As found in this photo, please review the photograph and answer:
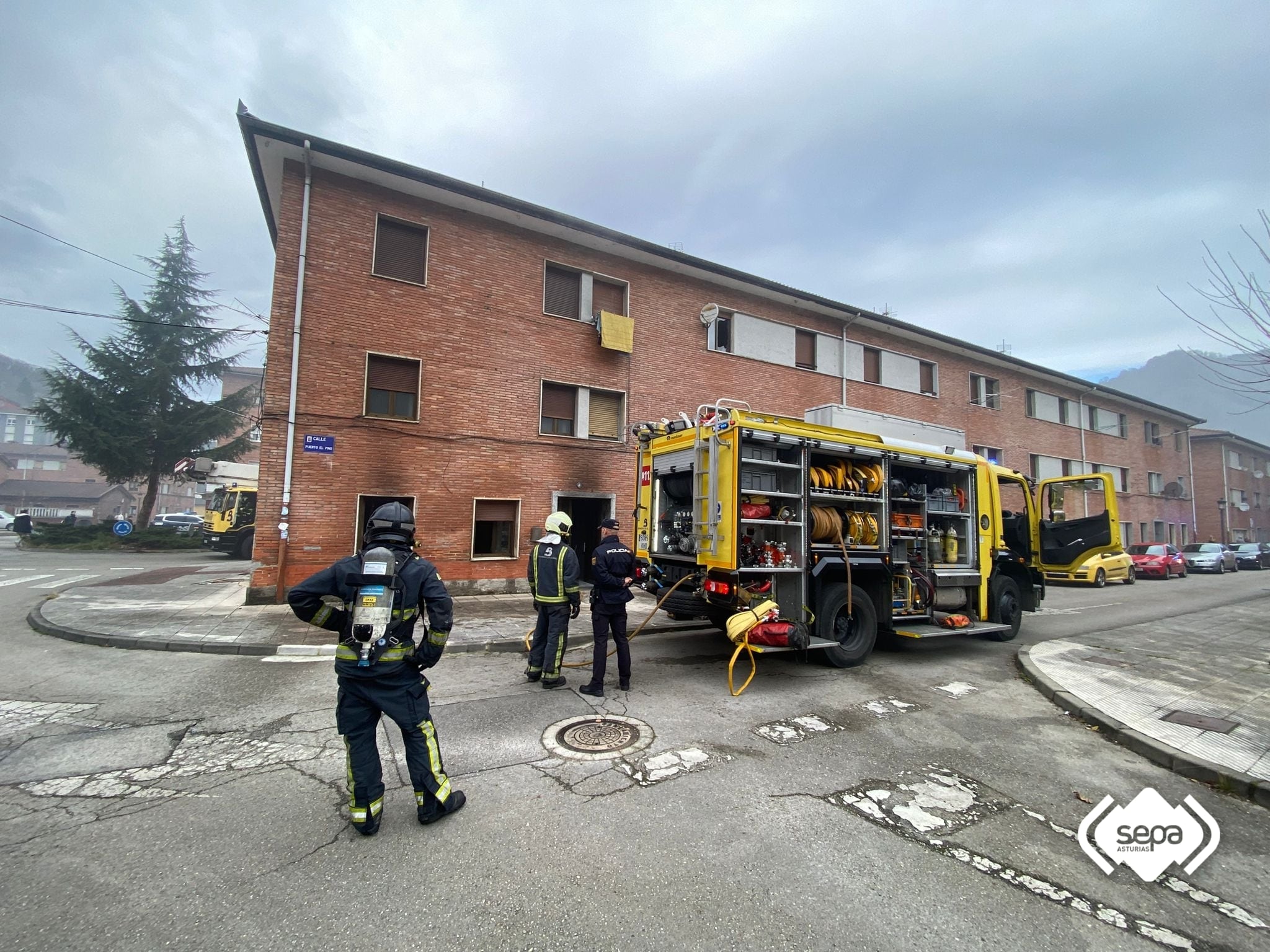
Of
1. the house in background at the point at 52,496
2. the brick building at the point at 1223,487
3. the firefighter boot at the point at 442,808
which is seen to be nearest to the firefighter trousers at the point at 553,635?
the firefighter boot at the point at 442,808

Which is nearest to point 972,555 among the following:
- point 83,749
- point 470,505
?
point 470,505

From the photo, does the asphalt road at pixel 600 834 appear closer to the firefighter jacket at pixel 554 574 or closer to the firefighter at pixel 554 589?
the firefighter at pixel 554 589

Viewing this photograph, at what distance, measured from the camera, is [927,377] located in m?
20.0

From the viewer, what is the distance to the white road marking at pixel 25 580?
12.1 meters

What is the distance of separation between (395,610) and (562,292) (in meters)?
11.3

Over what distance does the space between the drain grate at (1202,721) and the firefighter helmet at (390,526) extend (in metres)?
6.60

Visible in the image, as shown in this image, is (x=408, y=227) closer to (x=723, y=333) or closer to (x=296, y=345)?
(x=296, y=345)

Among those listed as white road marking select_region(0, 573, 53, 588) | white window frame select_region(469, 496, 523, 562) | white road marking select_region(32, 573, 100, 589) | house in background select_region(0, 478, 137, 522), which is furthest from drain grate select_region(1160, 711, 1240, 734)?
house in background select_region(0, 478, 137, 522)

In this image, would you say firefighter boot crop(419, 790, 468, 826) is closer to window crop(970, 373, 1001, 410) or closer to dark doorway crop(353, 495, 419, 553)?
dark doorway crop(353, 495, 419, 553)

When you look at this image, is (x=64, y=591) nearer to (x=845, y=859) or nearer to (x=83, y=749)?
(x=83, y=749)

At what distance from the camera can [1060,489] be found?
31.6 ft

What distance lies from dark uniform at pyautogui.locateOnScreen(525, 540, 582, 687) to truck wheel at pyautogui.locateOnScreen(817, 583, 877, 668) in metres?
2.91

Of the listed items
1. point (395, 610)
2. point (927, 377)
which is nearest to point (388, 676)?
point (395, 610)

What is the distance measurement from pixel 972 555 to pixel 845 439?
3170 millimetres
